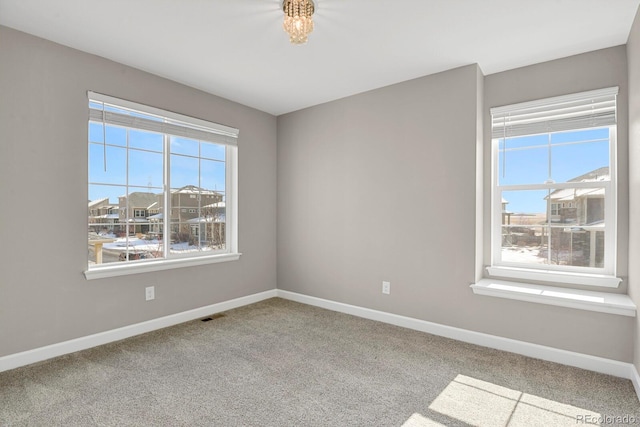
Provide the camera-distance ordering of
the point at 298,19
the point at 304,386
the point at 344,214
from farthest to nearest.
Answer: the point at 344,214
the point at 304,386
the point at 298,19

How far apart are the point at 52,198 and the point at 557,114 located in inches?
158

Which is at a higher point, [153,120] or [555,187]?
[153,120]

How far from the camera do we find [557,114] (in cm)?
264

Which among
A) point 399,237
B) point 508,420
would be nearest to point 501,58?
point 399,237

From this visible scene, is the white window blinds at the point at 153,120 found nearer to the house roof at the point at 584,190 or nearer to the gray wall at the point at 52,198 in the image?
the gray wall at the point at 52,198

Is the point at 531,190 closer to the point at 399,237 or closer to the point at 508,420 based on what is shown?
the point at 399,237

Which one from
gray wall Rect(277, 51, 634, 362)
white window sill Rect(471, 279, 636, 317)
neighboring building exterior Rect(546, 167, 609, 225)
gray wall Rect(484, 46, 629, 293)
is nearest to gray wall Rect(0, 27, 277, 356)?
gray wall Rect(277, 51, 634, 362)

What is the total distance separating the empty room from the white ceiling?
0.07 ft

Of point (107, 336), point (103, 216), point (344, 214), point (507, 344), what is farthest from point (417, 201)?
point (107, 336)

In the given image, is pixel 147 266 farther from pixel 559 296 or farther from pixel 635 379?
pixel 635 379

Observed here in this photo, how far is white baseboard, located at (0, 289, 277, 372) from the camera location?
7.47 ft

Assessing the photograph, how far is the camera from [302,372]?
228 cm

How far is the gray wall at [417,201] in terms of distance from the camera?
249 cm

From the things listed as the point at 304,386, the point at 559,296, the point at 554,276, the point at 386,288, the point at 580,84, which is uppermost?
the point at 580,84
